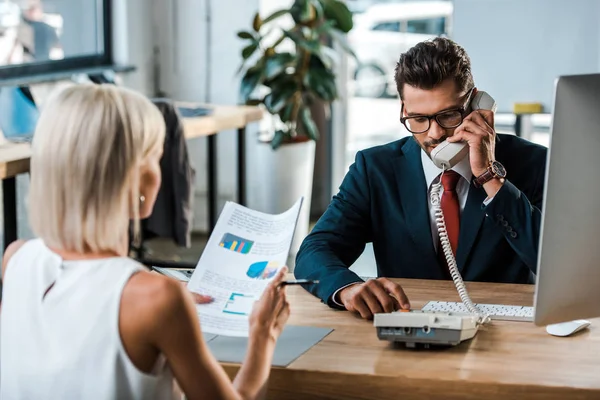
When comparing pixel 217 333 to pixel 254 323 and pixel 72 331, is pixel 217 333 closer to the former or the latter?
pixel 254 323

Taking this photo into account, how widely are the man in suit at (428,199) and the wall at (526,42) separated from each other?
6.53 feet

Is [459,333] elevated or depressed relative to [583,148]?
depressed

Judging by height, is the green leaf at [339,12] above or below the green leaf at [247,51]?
above

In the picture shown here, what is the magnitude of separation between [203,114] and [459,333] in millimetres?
3314

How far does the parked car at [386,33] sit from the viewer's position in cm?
578

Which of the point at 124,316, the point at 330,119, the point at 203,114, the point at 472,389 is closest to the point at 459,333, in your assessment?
the point at 472,389

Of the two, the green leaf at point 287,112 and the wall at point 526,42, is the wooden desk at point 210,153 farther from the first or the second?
the wall at point 526,42

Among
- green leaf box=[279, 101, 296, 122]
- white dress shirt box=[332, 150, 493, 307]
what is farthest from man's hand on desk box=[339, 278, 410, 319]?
green leaf box=[279, 101, 296, 122]

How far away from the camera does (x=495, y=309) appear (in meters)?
1.75

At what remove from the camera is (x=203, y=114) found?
15.3ft

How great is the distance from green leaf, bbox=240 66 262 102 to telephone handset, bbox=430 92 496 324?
3203 mm

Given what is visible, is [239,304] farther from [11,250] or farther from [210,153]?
[210,153]

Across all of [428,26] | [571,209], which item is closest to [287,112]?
[428,26]

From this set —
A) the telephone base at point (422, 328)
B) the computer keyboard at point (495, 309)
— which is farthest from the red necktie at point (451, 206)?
the telephone base at point (422, 328)
